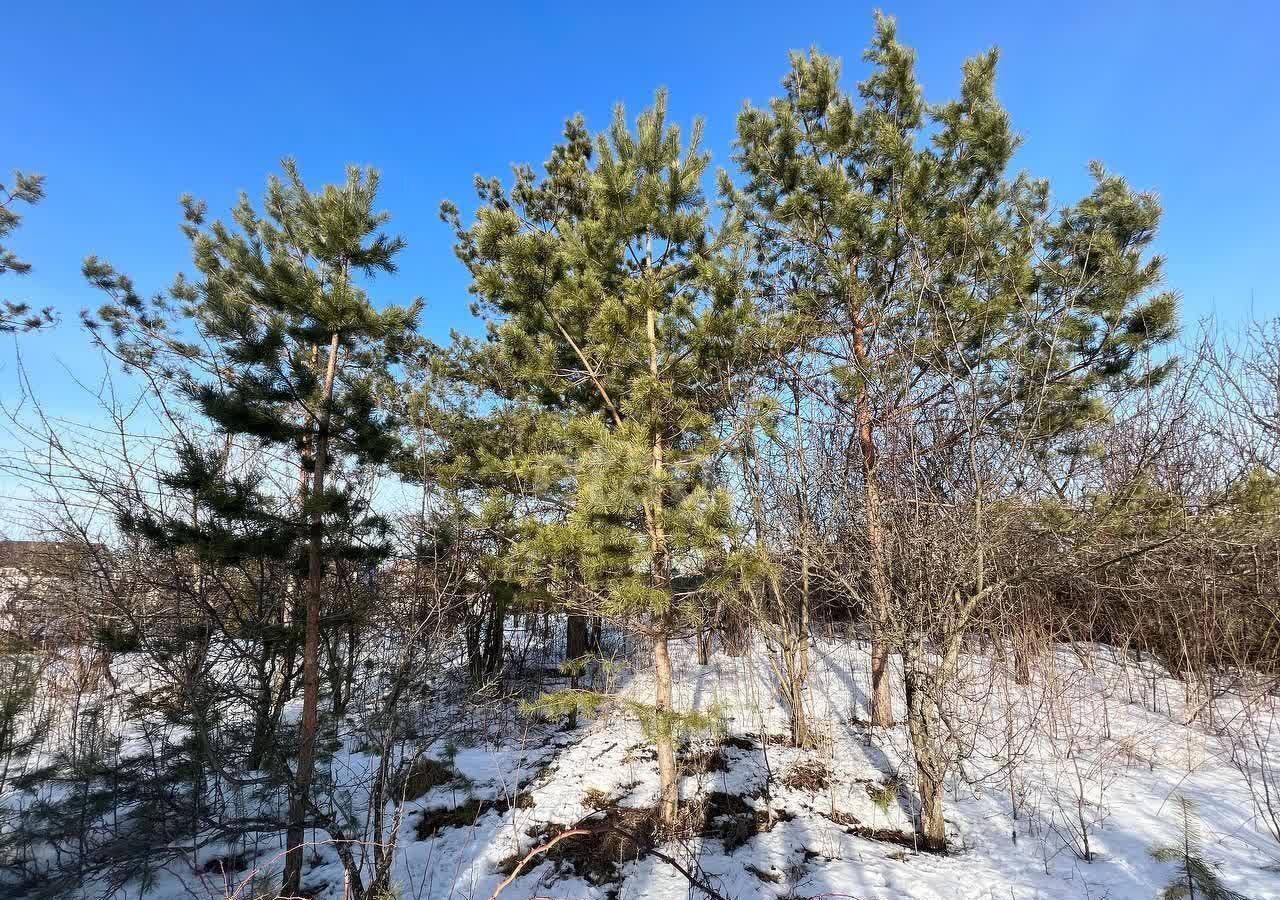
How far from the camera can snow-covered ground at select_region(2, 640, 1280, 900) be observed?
414 centimetres

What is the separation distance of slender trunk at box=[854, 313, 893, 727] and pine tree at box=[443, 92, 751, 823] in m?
1.36

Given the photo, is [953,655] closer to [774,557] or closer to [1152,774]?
[774,557]

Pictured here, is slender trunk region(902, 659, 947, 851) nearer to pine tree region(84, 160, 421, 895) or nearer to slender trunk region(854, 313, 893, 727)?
slender trunk region(854, 313, 893, 727)

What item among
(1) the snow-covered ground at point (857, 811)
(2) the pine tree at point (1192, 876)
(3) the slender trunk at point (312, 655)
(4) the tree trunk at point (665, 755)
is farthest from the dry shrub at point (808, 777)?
(3) the slender trunk at point (312, 655)

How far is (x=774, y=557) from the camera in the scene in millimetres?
6422

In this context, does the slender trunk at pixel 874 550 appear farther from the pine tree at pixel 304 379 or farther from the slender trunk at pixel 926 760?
the pine tree at pixel 304 379

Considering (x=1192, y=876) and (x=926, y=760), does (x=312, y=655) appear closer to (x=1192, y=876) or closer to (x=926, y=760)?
(x=926, y=760)

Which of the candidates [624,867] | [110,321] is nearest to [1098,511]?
[624,867]

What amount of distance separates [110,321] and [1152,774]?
514 inches

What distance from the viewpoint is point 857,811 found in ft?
17.3

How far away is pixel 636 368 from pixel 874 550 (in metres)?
2.83

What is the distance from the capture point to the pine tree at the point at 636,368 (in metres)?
4.85

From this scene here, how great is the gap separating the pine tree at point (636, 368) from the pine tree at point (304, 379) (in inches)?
49.4

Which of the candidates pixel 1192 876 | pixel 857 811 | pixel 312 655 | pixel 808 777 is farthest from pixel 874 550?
pixel 312 655
